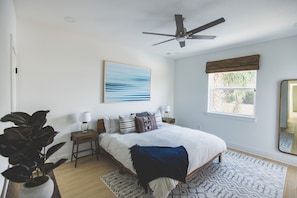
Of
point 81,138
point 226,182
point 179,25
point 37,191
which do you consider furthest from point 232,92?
point 37,191

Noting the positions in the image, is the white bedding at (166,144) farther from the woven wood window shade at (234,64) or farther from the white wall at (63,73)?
the woven wood window shade at (234,64)

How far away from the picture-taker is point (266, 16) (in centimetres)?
227

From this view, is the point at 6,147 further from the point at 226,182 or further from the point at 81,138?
the point at 226,182

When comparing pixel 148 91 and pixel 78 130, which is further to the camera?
pixel 148 91

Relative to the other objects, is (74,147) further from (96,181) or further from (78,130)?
(96,181)

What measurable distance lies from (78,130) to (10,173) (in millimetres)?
2483

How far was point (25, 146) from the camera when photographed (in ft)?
2.92

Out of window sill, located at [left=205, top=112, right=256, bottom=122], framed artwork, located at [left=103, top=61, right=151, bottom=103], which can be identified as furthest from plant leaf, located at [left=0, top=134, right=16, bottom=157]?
window sill, located at [left=205, top=112, right=256, bottom=122]

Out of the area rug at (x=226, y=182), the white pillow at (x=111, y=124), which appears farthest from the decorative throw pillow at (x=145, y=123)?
the area rug at (x=226, y=182)

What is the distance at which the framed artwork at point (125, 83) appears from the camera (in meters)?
3.60

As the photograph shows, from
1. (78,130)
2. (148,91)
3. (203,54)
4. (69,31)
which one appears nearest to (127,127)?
(78,130)

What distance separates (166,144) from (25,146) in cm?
208

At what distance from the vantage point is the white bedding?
2.23 m

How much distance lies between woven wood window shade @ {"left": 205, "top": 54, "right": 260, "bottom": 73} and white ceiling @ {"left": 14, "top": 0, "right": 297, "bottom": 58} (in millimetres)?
457
